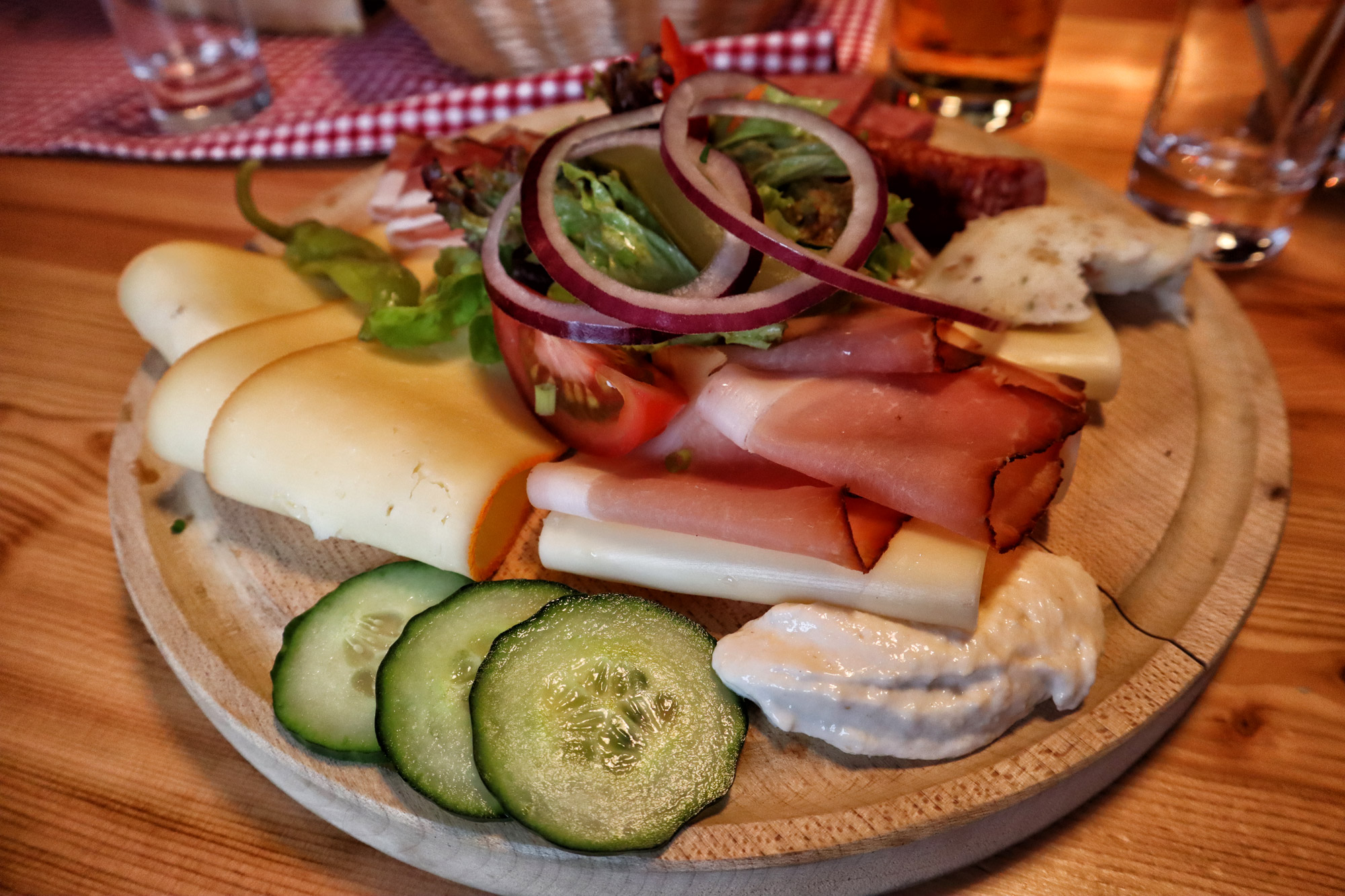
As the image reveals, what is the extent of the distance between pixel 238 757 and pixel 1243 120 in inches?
125

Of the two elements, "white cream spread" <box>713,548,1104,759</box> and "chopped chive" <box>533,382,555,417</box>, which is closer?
"white cream spread" <box>713,548,1104,759</box>

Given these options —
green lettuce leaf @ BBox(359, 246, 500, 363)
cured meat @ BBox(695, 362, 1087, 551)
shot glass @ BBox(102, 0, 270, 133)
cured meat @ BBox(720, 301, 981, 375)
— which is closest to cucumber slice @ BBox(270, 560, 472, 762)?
green lettuce leaf @ BBox(359, 246, 500, 363)

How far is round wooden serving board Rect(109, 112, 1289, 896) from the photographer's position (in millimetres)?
1285

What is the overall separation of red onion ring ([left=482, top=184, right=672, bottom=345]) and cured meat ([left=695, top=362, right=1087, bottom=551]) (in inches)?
7.8

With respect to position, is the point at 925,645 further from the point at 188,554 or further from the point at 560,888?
the point at 188,554

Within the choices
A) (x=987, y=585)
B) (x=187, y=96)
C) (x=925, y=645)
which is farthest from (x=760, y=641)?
(x=187, y=96)

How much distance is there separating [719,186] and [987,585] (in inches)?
38.8

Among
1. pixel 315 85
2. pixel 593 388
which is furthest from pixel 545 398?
pixel 315 85

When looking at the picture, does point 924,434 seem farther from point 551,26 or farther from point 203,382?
point 551,26

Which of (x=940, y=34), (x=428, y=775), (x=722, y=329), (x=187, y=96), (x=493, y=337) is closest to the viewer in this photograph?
(x=428, y=775)

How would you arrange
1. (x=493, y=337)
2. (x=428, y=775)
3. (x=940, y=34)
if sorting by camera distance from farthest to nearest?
1. (x=940, y=34)
2. (x=493, y=337)
3. (x=428, y=775)

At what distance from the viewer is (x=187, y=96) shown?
11.2ft

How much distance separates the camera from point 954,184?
2.29m

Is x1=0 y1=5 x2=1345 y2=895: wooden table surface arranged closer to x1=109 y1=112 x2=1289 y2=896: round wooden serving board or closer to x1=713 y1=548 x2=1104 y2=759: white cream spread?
x1=109 y1=112 x2=1289 y2=896: round wooden serving board
